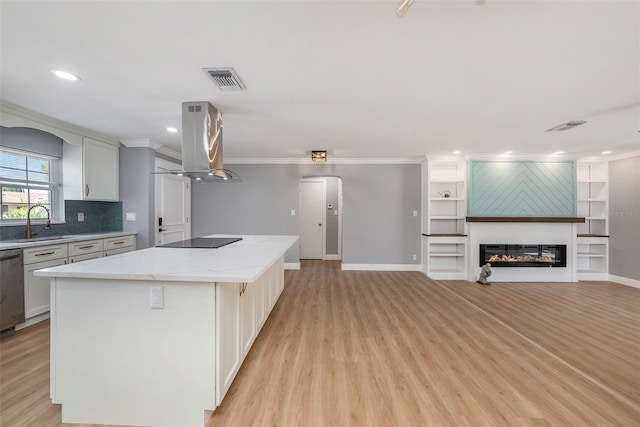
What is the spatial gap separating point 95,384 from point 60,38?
2.19 m

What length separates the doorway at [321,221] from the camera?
707 cm

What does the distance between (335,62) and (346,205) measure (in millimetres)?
3763

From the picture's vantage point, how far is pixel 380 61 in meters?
1.87

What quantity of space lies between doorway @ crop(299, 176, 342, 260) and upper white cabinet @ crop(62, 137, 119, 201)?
13.7ft

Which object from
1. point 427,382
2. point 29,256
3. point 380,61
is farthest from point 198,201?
point 427,382

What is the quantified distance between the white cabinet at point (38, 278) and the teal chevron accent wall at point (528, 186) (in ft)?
21.0

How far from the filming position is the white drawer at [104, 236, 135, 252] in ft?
11.8

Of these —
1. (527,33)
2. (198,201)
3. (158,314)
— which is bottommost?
(158,314)

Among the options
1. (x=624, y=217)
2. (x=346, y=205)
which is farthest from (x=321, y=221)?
(x=624, y=217)

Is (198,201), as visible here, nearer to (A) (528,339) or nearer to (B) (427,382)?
(B) (427,382)

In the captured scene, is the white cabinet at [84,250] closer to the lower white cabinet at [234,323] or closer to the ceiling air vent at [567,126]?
the lower white cabinet at [234,323]

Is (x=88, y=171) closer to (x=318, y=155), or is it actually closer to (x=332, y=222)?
(x=318, y=155)

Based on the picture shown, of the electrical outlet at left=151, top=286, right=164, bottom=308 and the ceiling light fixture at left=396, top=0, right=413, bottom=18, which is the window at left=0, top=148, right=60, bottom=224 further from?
the ceiling light fixture at left=396, top=0, right=413, bottom=18

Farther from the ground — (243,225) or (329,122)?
(329,122)
